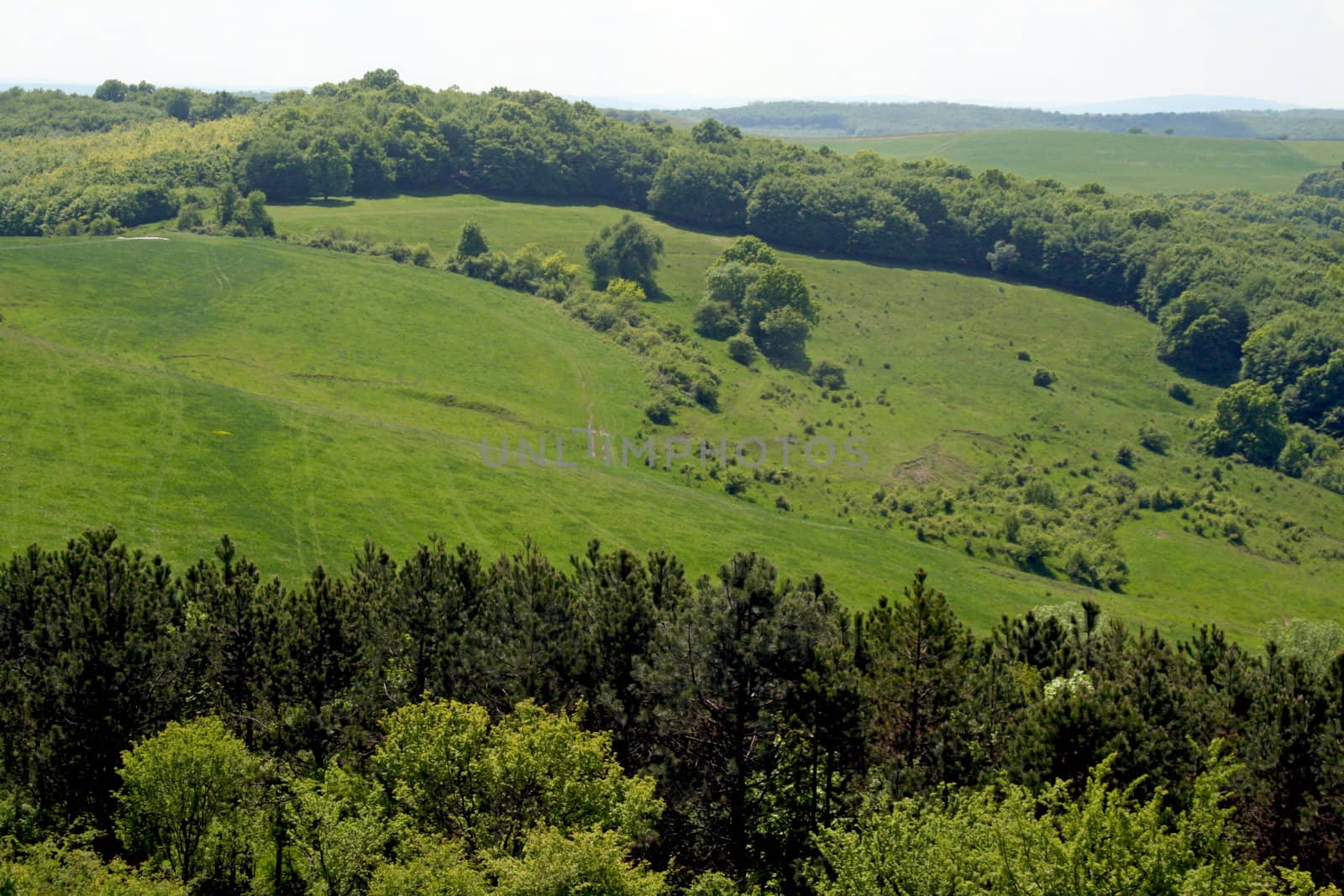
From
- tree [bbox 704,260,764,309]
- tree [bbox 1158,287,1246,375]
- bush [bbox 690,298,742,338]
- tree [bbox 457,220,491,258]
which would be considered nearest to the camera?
bush [bbox 690,298,742,338]

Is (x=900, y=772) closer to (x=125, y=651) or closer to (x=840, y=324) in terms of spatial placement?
(x=125, y=651)

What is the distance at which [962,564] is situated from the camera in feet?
321

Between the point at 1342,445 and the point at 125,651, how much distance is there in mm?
149099

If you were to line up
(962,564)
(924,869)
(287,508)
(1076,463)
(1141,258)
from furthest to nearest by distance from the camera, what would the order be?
(1141,258)
(1076,463)
(962,564)
(287,508)
(924,869)

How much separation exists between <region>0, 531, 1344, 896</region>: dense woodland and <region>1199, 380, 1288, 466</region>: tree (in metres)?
103

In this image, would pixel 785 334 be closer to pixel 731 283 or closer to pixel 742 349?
pixel 742 349

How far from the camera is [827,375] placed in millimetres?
141750

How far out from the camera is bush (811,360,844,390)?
5556 inches

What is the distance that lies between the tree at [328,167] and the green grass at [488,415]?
7937mm

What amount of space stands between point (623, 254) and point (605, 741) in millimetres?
131216

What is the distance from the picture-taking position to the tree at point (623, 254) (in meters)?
159

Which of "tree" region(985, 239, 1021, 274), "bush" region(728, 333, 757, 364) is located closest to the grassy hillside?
"bush" region(728, 333, 757, 364)

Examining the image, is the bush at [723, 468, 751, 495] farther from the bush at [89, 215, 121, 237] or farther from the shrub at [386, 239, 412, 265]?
the bush at [89, 215, 121, 237]

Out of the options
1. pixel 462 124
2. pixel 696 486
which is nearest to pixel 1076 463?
pixel 696 486
